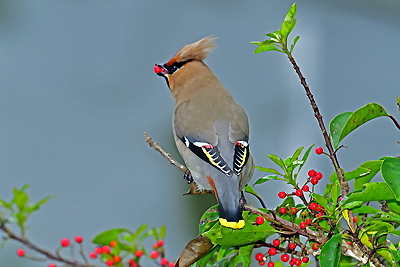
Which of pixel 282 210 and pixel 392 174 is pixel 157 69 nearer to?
pixel 282 210

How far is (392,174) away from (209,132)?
0.69 meters

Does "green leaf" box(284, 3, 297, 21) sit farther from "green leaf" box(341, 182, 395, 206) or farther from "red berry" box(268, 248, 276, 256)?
"red berry" box(268, 248, 276, 256)

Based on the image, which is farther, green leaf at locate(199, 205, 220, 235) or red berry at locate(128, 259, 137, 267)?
green leaf at locate(199, 205, 220, 235)

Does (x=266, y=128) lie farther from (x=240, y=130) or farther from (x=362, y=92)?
(x=240, y=130)

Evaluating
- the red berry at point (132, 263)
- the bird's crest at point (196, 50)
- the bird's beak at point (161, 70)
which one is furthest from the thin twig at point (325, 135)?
the bird's beak at point (161, 70)

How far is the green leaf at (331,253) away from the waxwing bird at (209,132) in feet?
0.81

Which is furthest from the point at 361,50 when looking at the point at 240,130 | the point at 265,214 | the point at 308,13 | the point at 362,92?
the point at 265,214

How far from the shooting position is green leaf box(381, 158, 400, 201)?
87cm

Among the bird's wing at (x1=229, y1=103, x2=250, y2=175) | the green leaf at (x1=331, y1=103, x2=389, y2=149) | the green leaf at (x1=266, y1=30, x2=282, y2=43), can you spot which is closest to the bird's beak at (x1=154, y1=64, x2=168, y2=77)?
the bird's wing at (x1=229, y1=103, x2=250, y2=175)

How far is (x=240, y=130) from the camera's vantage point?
1488 millimetres

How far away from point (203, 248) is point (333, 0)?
333cm

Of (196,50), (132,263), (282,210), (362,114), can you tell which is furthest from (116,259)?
(196,50)

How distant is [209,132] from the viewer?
4.85 ft

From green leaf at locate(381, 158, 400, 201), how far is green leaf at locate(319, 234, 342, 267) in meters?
0.13
